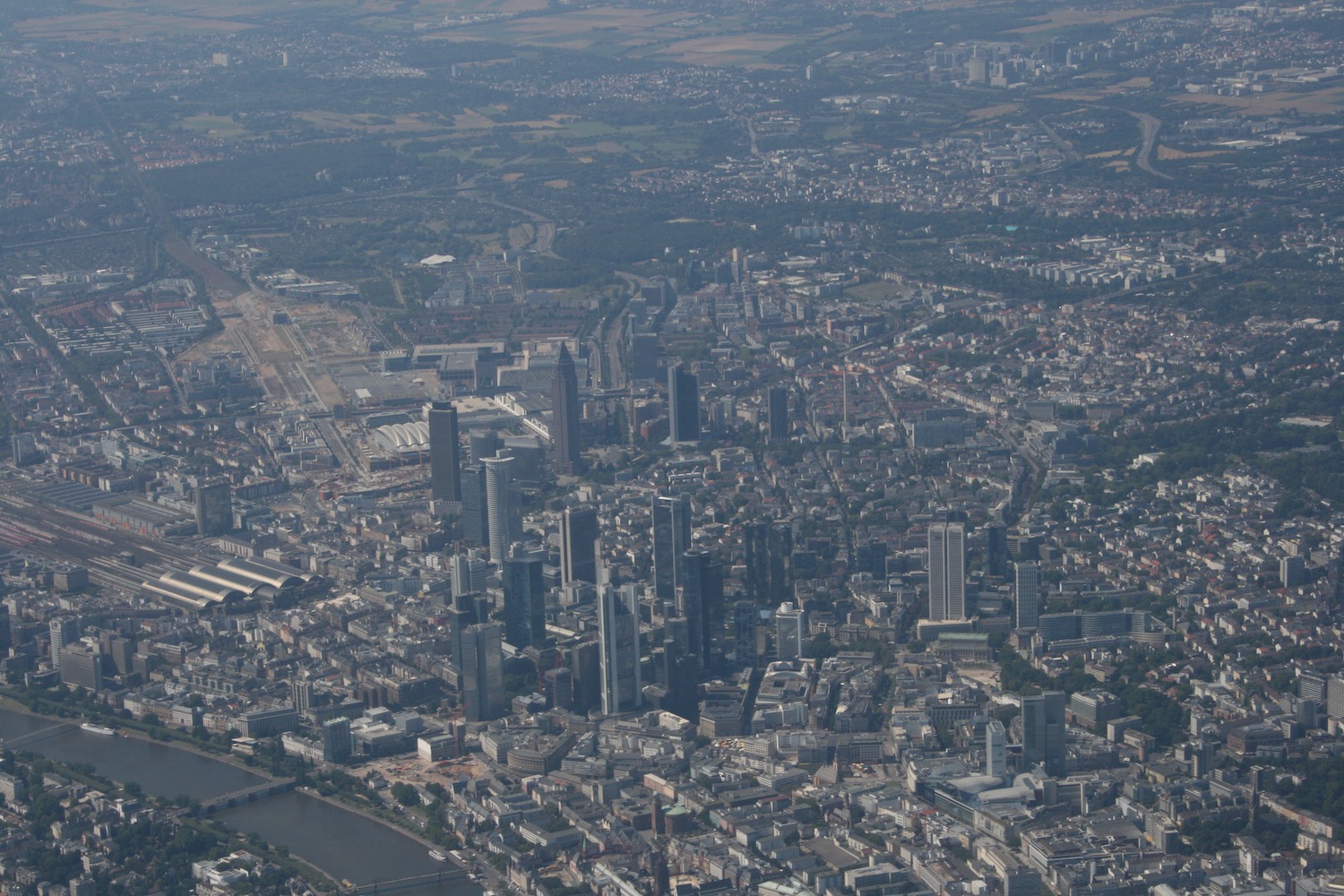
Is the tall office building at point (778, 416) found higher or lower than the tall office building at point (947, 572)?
lower

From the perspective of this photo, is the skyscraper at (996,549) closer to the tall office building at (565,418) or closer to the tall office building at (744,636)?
the tall office building at (744,636)

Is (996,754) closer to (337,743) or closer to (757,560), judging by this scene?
(337,743)

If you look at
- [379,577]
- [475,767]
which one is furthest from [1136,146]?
[475,767]

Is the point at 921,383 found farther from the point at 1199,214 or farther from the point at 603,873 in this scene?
the point at 603,873

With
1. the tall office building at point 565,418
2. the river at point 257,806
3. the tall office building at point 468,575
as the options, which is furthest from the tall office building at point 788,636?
the tall office building at point 565,418

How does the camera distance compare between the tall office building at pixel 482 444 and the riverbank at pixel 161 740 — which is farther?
the tall office building at pixel 482 444

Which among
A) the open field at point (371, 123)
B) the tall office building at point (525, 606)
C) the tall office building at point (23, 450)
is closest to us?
the tall office building at point (525, 606)
